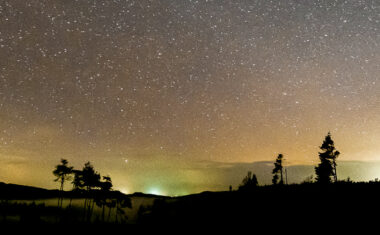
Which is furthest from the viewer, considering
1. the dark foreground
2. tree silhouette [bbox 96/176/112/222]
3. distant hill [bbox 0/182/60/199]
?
distant hill [bbox 0/182/60/199]

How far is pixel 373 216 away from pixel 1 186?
469ft

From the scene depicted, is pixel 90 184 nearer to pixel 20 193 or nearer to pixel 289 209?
pixel 289 209

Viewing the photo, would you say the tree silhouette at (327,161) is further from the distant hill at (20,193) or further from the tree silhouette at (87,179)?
the distant hill at (20,193)

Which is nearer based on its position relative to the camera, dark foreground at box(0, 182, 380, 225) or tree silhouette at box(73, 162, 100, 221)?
dark foreground at box(0, 182, 380, 225)

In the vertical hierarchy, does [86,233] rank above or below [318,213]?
below

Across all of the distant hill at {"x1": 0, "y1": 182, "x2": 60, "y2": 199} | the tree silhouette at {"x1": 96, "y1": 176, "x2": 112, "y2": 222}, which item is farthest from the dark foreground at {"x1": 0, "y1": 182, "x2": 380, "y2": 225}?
the distant hill at {"x1": 0, "y1": 182, "x2": 60, "y2": 199}

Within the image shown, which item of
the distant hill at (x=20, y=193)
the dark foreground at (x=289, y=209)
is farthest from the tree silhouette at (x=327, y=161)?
the distant hill at (x=20, y=193)

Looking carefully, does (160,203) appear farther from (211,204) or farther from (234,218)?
(234,218)

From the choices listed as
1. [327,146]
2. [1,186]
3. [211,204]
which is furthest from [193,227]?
[1,186]

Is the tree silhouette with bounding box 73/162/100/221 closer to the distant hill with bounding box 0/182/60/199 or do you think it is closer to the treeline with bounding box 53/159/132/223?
the treeline with bounding box 53/159/132/223

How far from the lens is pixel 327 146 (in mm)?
63625

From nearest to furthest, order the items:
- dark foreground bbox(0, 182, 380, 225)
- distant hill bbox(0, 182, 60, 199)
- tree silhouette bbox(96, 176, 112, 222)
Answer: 1. dark foreground bbox(0, 182, 380, 225)
2. tree silhouette bbox(96, 176, 112, 222)
3. distant hill bbox(0, 182, 60, 199)

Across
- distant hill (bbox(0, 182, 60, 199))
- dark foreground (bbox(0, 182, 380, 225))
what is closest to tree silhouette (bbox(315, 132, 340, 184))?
dark foreground (bbox(0, 182, 380, 225))

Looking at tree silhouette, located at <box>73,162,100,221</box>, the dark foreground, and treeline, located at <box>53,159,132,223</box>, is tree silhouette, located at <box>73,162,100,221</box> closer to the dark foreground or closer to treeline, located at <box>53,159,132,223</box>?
treeline, located at <box>53,159,132,223</box>
